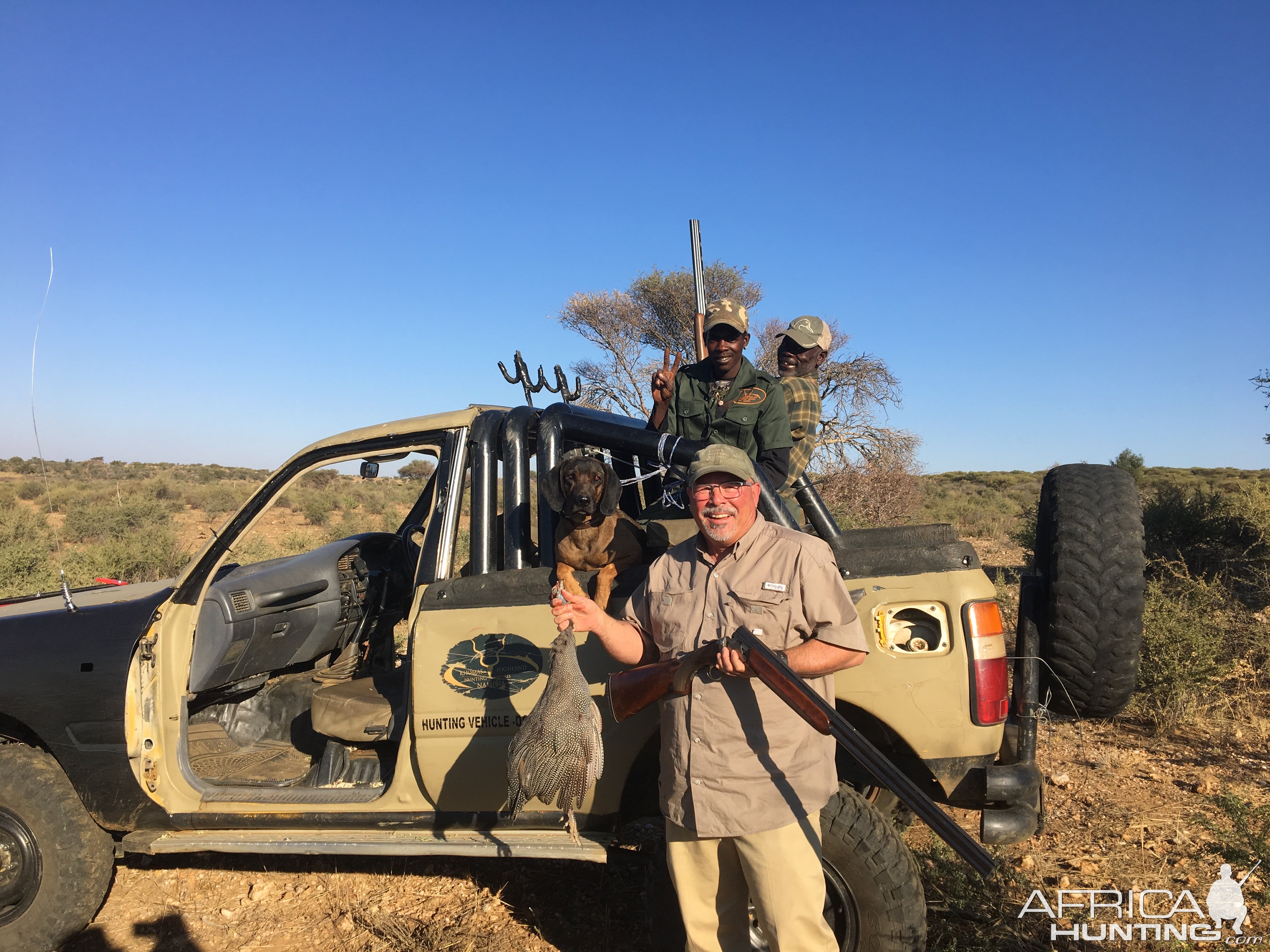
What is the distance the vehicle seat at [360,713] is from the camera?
3344 millimetres

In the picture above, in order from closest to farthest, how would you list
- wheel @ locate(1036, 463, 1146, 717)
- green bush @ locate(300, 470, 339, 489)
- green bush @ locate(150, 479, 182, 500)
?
1. wheel @ locate(1036, 463, 1146, 717)
2. green bush @ locate(150, 479, 182, 500)
3. green bush @ locate(300, 470, 339, 489)

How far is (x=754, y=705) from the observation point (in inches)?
89.5

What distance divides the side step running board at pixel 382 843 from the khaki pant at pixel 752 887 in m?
0.50

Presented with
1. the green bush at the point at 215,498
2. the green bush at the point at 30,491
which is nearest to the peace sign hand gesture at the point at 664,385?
the green bush at the point at 215,498

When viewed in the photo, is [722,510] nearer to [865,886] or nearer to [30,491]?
[865,886]

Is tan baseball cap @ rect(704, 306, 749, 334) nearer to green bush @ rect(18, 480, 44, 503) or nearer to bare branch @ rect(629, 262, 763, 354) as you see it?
bare branch @ rect(629, 262, 763, 354)

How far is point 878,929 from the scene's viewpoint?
254 centimetres

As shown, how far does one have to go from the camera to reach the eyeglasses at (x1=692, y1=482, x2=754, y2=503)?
7.60 feet

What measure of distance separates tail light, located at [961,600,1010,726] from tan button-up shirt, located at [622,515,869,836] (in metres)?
0.58

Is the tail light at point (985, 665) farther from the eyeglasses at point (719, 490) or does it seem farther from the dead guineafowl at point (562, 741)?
the dead guineafowl at point (562, 741)

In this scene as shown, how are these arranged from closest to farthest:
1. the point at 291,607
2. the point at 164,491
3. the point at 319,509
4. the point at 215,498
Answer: the point at 291,607 → the point at 319,509 → the point at 215,498 → the point at 164,491

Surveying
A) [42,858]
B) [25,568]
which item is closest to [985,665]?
[42,858]

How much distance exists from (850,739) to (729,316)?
2.14 m

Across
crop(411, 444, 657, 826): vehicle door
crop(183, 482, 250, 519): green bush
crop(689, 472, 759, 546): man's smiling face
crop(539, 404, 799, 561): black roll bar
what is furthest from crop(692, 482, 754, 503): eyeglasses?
crop(183, 482, 250, 519): green bush
